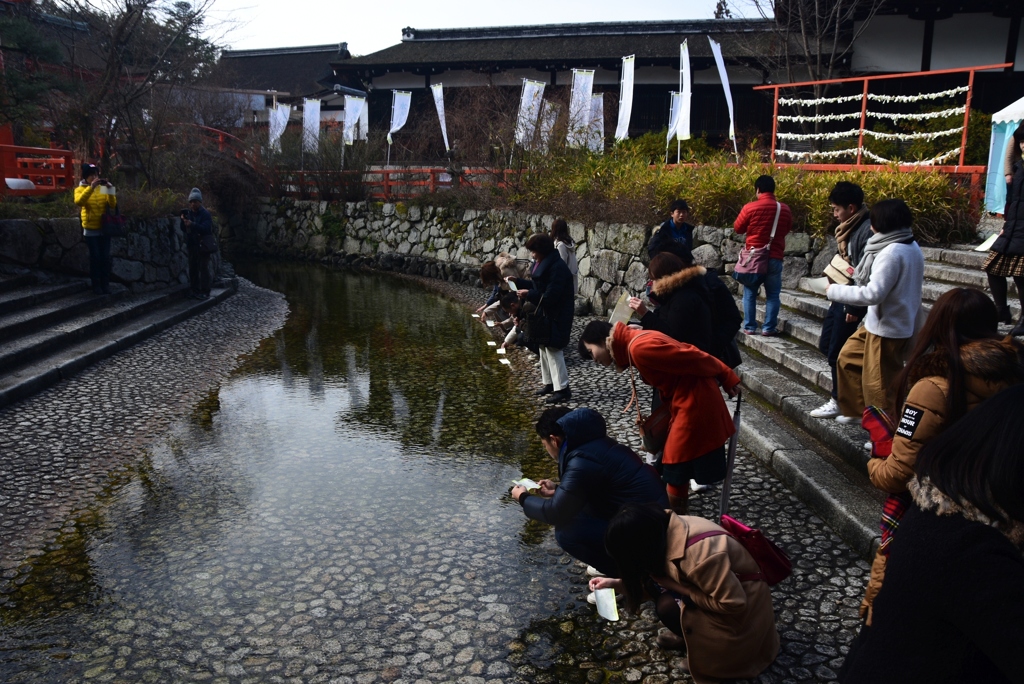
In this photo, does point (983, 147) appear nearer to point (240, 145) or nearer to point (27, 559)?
point (27, 559)

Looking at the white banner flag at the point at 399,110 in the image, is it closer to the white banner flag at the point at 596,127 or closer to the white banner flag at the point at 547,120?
the white banner flag at the point at 596,127

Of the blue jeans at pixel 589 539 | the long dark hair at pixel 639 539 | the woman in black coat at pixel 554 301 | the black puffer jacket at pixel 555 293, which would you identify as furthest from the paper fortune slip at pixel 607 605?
the black puffer jacket at pixel 555 293

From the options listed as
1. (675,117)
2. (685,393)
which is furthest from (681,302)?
(675,117)

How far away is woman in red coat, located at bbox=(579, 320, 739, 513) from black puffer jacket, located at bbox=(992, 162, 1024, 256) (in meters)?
3.84

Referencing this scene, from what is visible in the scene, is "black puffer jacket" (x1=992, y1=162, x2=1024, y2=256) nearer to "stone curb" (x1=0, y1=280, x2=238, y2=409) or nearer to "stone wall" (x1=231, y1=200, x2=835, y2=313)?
"stone wall" (x1=231, y1=200, x2=835, y2=313)

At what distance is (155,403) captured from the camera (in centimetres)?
720

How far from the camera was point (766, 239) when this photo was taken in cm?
815

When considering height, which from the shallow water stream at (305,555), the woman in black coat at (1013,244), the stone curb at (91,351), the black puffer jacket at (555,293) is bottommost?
the shallow water stream at (305,555)

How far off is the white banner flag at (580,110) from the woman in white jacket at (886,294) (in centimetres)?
1145

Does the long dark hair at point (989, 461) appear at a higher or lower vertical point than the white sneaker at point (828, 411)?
higher

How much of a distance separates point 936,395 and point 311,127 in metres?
23.5

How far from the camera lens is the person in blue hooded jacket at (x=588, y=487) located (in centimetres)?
355

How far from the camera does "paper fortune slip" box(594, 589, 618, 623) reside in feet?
11.9

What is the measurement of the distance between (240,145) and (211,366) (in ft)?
57.6
